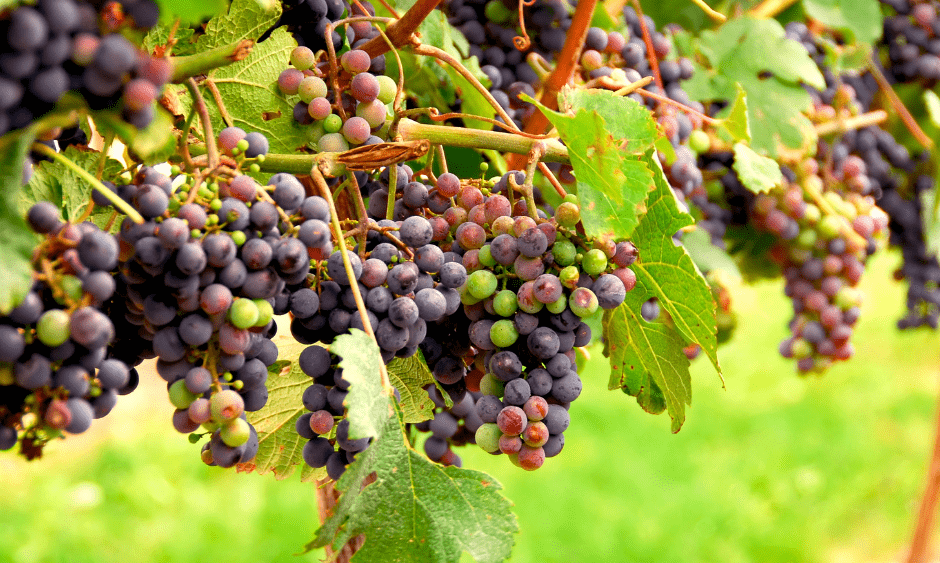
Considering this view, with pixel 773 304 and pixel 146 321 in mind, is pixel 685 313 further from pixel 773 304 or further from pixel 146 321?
pixel 773 304

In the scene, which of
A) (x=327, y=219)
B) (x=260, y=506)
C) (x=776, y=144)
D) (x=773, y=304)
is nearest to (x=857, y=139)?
(x=776, y=144)

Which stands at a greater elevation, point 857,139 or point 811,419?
point 857,139

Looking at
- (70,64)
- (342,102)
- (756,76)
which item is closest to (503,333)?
(342,102)

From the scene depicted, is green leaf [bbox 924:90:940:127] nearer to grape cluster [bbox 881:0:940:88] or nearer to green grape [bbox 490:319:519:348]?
grape cluster [bbox 881:0:940:88]

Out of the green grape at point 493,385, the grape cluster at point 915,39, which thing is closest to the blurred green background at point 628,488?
the grape cluster at point 915,39

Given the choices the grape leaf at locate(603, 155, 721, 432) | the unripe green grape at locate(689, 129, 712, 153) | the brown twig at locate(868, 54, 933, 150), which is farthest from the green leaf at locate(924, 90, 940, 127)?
the grape leaf at locate(603, 155, 721, 432)
